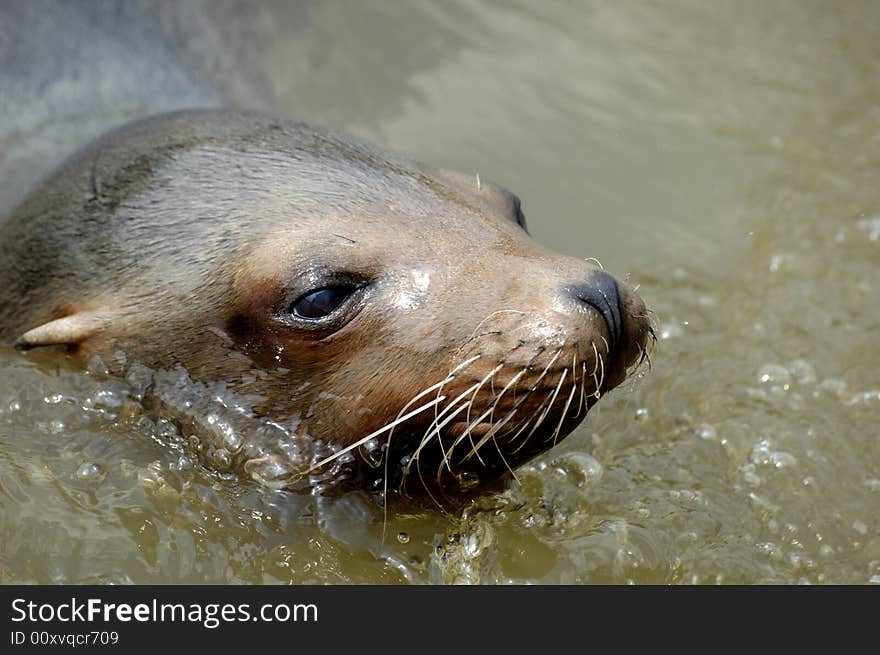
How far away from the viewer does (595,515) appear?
363 centimetres

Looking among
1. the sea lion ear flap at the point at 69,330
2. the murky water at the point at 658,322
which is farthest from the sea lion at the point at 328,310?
the murky water at the point at 658,322

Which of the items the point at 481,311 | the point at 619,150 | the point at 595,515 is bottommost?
the point at 595,515

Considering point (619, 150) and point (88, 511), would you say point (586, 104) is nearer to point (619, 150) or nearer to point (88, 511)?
point (619, 150)

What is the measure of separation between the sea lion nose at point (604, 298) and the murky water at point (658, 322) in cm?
79

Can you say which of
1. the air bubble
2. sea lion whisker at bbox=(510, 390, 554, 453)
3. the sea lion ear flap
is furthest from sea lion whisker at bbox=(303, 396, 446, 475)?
the sea lion ear flap

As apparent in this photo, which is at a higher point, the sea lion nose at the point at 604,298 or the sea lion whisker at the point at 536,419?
the sea lion nose at the point at 604,298

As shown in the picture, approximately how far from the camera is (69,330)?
11.1 ft

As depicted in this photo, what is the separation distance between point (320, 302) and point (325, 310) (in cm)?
3

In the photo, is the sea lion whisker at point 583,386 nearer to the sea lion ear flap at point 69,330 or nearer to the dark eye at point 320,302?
the dark eye at point 320,302

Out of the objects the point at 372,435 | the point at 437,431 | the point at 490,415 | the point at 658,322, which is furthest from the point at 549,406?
the point at 658,322

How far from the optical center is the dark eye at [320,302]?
316 cm

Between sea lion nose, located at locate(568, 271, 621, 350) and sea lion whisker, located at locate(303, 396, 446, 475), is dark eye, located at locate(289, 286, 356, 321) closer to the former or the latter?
sea lion whisker, located at locate(303, 396, 446, 475)
